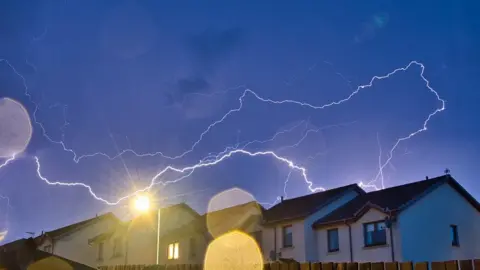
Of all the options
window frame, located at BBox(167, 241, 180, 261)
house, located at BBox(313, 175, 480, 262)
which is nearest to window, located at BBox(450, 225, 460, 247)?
house, located at BBox(313, 175, 480, 262)

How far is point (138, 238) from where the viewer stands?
44.0 meters

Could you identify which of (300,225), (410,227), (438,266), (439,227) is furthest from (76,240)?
(438,266)

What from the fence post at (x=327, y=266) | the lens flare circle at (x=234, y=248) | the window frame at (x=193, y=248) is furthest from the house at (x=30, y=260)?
the window frame at (x=193, y=248)

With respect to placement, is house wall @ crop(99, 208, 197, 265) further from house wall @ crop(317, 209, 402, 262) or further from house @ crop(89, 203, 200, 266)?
house wall @ crop(317, 209, 402, 262)

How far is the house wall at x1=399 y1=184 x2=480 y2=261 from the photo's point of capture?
88.9 ft

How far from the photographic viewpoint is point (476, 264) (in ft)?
23.4

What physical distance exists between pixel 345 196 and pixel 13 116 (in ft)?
74.6

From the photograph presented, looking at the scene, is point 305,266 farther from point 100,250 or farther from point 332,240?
point 100,250

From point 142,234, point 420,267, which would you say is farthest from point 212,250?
point 420,267


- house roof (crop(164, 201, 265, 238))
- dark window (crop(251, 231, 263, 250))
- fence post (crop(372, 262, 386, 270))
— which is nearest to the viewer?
fence post (crop(372, 262, 386, 270))

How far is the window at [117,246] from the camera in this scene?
145ft

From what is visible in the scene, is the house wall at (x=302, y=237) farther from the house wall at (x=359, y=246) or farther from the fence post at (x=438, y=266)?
the fence post at (x=438, y=266)

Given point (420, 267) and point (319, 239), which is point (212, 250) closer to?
point (319, 239)

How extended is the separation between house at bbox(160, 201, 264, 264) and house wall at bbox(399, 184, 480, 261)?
41.4 ft
